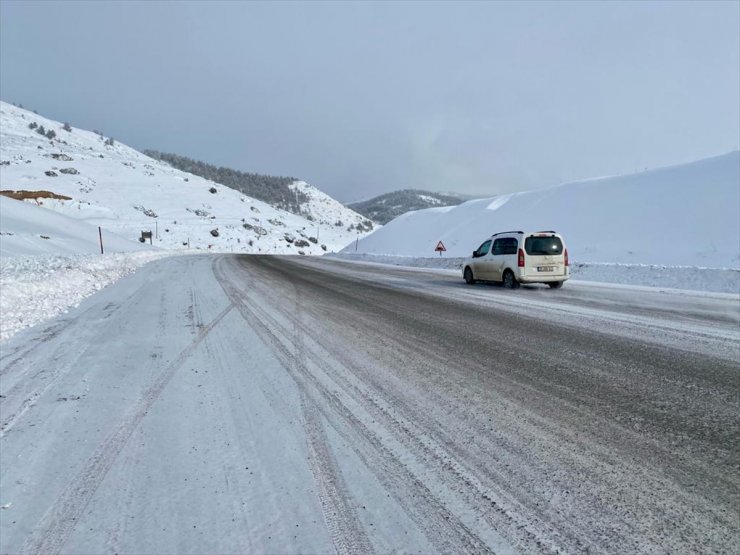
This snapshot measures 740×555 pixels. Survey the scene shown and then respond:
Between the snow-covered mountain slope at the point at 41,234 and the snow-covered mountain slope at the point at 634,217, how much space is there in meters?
28.4

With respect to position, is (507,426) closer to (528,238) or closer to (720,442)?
(720,442)

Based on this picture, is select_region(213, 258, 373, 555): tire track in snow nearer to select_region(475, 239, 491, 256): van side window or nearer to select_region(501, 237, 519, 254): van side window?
select_region(501, 237, 519, 254): van side window

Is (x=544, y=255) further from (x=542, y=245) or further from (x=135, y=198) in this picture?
(x=135, y=198)

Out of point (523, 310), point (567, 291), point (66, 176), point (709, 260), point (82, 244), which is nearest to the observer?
point (523, 310)

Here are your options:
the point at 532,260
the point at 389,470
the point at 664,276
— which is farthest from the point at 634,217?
the point at 389,470

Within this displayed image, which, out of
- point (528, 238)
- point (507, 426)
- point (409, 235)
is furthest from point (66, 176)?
point (507, 426)

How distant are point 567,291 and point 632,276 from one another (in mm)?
5680

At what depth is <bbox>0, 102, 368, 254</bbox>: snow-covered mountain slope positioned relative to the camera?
222 ft

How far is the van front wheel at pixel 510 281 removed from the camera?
12.9m

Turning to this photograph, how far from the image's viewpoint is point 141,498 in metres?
2.18

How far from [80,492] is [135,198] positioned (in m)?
97.2

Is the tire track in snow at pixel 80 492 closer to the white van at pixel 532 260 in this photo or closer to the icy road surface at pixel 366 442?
the icy road surface at pixel 366 442

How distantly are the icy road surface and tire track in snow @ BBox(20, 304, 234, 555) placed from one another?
1cm

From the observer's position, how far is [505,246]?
13.3 meters
